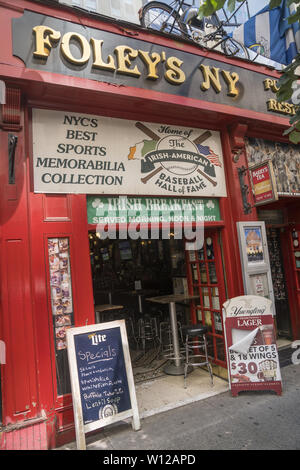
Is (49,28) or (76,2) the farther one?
(76,2)

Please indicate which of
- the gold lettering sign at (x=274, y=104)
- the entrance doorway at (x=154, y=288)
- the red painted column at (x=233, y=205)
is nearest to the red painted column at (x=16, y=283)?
the entrance doorway at (x=154, y=288)

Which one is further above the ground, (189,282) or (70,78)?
(70,78)

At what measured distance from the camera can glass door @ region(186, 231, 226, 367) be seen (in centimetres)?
548

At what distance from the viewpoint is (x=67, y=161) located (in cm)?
424

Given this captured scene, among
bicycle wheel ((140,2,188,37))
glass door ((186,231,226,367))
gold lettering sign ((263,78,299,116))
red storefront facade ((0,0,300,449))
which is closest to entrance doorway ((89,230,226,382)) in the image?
glass door ((186,231,226,367))

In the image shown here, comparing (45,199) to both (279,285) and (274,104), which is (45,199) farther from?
(279,285)

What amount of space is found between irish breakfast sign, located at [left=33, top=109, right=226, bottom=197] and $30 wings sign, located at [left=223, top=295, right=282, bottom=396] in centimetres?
217

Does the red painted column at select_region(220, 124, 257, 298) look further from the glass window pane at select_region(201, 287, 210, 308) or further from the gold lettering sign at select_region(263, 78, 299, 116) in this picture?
the gold lettering sign at select_region(263, 78, 299, 116)

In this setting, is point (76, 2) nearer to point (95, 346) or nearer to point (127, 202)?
point (127, 202)

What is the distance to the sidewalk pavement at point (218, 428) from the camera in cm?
330

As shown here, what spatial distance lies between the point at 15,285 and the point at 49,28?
3431 millimetres

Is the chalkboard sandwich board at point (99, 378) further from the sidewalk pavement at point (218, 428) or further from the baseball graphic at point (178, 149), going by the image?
the baseball graphic at point (178, 149)

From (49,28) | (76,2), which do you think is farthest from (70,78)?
(76,2)
